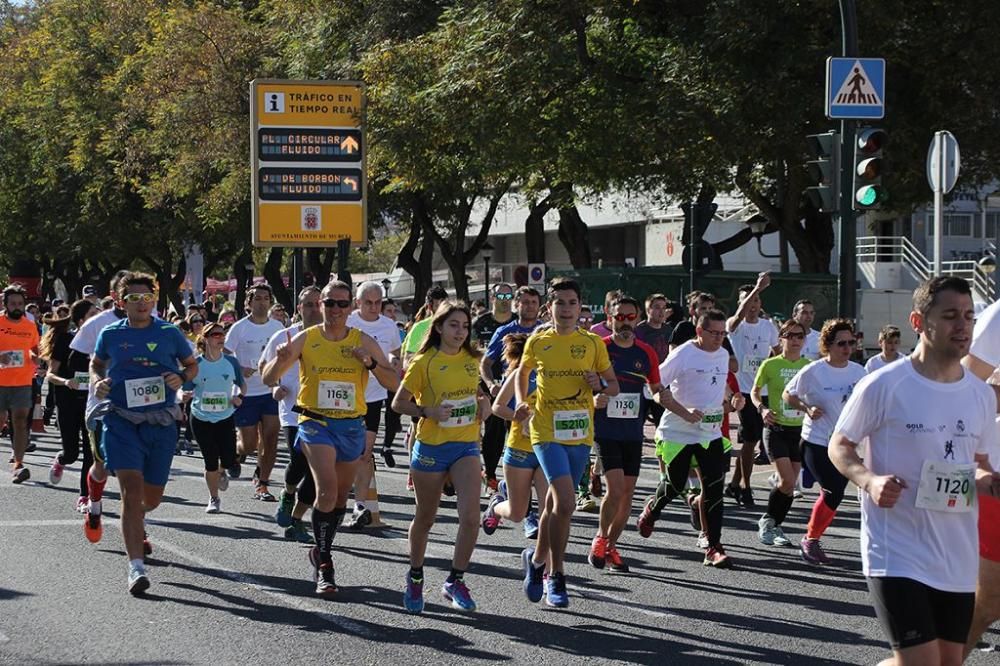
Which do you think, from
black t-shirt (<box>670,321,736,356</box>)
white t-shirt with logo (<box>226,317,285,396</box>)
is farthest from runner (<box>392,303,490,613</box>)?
white t-shirt with logo (<box>226,317,285,396</box>)

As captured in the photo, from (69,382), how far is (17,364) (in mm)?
2349

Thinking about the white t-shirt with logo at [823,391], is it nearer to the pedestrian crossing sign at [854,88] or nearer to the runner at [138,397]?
the runner at [138,397]

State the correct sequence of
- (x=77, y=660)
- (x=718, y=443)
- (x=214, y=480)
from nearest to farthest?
(x=77, y=660) < (x=718, y=443) < (x=214, y=480)

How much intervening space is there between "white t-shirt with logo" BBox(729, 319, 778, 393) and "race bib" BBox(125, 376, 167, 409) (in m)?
7.32

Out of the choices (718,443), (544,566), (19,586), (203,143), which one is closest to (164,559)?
(19,586)

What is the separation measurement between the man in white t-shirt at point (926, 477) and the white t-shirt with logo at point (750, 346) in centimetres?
997

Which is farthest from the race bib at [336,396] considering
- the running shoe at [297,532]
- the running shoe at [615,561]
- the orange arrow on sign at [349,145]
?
the orange arrow on sign at [349,145]

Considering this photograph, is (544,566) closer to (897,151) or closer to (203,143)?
(897,151)

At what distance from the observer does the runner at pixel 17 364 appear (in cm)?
1501

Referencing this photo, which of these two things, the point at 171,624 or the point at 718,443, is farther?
the point at 718,443

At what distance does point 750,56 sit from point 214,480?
1263 cm

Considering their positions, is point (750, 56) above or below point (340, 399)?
above

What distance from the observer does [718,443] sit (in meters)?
10.1

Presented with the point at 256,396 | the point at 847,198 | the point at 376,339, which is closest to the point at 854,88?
the point at 847,198
